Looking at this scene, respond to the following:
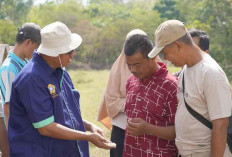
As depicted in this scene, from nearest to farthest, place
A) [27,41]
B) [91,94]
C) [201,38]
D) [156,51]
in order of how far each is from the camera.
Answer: [156,51], [27,41], [201,38], [91,94]

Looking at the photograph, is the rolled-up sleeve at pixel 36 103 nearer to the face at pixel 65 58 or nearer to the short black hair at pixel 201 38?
the face at pixel 65 58

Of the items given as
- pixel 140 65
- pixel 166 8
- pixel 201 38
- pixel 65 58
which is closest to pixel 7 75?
pixel 65 58

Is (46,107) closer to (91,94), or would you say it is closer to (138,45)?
(138,45)

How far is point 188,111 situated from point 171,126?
0.91 ft

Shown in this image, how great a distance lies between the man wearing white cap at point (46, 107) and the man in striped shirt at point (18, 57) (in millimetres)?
787

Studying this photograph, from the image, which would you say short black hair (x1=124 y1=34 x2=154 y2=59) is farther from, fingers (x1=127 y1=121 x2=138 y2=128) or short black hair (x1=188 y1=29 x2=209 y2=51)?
short black hair (x1=188 y1=29 x2=209 y2=51)

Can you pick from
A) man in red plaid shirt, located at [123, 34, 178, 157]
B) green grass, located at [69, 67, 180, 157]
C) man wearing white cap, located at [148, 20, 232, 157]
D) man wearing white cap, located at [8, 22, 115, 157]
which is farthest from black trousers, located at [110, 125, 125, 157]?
green grass, located at [69, 67, 180, 157]

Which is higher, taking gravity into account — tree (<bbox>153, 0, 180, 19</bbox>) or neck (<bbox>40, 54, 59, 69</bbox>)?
neck (<bbox>40, 54, 59, 69</bbox>)

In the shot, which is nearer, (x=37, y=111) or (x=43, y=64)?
(x=37, y=111)

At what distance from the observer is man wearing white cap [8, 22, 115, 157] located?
2424mm

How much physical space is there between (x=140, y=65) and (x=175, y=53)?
36cm

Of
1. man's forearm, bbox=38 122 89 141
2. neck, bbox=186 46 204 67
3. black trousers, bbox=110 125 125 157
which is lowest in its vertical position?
black trousers, bbox=110 125 125 157

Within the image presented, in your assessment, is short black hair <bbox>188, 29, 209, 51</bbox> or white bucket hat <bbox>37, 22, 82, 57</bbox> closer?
white bucket hat <bbox>37, 22, 82, 57</bbox>

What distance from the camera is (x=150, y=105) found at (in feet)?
8.75
